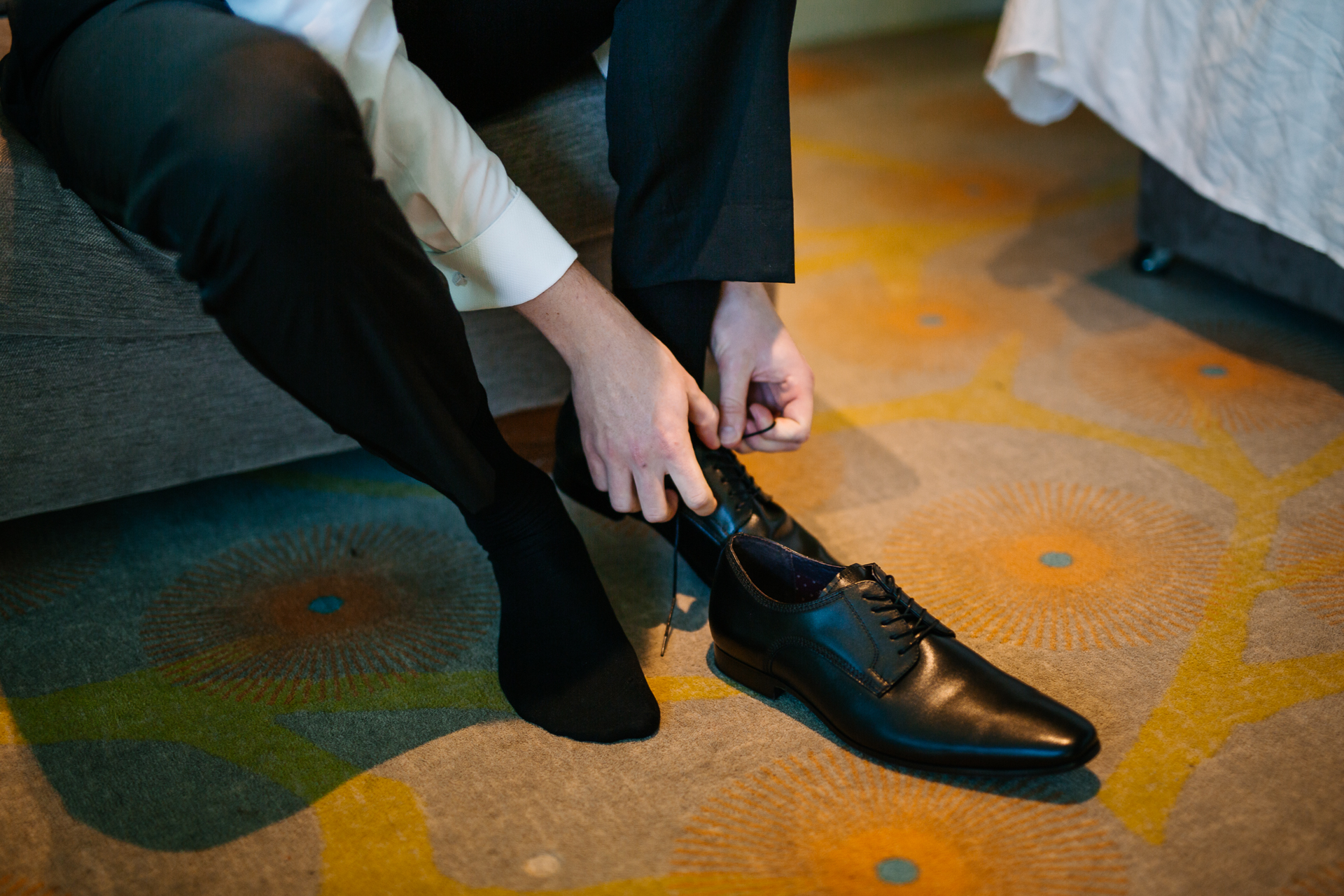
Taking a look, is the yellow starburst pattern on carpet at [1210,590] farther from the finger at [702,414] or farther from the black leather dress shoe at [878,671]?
the finger at [702,414]

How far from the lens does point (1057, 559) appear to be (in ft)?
2.86

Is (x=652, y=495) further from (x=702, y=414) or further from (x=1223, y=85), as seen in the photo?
(x=1223, y=85)

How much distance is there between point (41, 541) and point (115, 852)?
1.45 feet

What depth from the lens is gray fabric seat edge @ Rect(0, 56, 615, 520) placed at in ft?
2.48

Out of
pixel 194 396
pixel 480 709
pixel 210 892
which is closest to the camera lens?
pixel 210 892

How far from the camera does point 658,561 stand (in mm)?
915

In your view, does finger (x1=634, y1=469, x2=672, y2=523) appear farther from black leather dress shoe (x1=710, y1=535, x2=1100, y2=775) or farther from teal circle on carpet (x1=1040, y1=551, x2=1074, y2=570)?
teal circle on carpet (x1=1040, y1=551, x2=1074, y2=570)

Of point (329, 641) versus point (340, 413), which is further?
point (329, 641)

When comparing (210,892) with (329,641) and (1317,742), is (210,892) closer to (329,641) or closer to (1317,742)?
(329,641)

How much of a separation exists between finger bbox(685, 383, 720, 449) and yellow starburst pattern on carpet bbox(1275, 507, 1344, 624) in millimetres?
491

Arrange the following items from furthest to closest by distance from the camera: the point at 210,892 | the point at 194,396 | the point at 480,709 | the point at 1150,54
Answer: the point at 1150,54
the point at 194,396
the point at 480,709
the point at 210,892

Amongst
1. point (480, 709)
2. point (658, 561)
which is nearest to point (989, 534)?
point (658, 561)

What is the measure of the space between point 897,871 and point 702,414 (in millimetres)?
346

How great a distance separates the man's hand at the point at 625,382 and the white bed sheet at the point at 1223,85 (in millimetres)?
727
